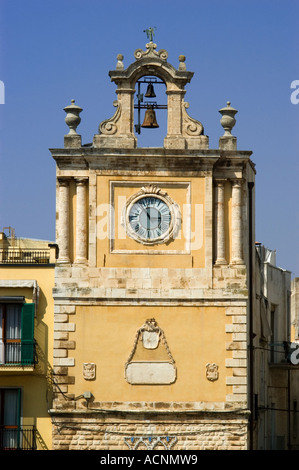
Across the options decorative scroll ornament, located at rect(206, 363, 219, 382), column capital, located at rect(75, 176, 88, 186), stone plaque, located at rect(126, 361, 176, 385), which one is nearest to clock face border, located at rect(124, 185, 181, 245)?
column capital, located at rect(75, 176, 88, 186)

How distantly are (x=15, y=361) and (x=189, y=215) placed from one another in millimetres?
7493

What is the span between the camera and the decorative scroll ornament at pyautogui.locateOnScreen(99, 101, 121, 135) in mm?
59500

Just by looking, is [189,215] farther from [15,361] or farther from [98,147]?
[15,361]

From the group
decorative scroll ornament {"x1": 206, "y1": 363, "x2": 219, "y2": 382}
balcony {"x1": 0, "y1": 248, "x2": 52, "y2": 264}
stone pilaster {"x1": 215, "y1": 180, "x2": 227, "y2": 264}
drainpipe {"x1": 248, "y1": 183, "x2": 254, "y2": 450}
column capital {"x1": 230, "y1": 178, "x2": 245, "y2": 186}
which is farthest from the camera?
drainpipe {"x1": 248, "y1": 183, "x2": 254, "y2": 450}

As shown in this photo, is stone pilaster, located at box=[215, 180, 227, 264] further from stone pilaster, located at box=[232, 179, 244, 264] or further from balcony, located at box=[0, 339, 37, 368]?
balcony, located at box=[0, 339, 37, 368]

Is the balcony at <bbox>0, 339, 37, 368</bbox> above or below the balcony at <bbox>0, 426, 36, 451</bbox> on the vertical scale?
above

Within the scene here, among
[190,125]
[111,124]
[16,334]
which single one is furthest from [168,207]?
[16,334]

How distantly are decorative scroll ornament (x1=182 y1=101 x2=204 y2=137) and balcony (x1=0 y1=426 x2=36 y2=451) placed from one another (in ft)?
36.3

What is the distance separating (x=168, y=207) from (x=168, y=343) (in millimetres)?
4509

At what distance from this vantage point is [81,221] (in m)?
59.3

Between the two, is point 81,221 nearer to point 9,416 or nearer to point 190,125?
point 190,125

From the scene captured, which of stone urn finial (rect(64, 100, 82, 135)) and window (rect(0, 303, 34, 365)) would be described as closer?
window (rect(0, 303, 34, 365))
